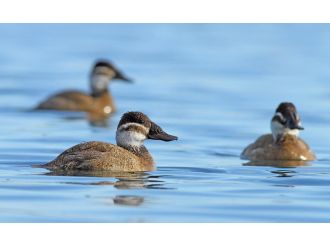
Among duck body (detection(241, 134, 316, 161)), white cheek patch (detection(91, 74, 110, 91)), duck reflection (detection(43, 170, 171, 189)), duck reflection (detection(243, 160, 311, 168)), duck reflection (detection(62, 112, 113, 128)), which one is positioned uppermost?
white cheek patch (detection(91, 74, 110, 91))

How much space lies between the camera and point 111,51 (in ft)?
138

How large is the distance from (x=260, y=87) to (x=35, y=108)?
7.43 meters

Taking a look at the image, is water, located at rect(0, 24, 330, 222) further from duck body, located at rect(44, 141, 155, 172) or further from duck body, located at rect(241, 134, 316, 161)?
duck body, located at rect(241, 134, 316, 161)

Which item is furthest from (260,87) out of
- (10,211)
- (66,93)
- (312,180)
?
(10,211)

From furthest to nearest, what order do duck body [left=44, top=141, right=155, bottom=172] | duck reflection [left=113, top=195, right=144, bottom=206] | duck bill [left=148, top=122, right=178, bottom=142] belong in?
duck bill [left=148, top=122, right=178, bottom=142] → duck body [left=44, top=141, right=155, bottom=172] → duck reflection [left=113, top=195, right=144, bottom=206]

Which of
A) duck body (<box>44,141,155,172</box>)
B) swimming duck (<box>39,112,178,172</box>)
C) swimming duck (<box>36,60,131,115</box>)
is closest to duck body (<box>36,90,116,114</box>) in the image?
swimming duck (<box>36,60,131,115</box>)

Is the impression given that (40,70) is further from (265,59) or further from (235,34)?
(235,34)

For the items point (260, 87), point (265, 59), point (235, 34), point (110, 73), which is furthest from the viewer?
point (235, 34)

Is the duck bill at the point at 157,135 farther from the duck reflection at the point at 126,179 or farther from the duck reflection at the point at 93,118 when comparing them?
the duck reflection at the point at 93,118

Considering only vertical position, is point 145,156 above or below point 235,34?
below

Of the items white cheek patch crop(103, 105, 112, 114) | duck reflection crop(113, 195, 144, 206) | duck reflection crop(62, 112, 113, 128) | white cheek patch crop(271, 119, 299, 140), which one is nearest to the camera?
duck reflection crop(113, 195, 144, 206)

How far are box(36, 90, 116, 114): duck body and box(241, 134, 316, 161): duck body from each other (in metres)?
8.00

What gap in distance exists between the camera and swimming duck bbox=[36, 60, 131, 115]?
26719 mm
